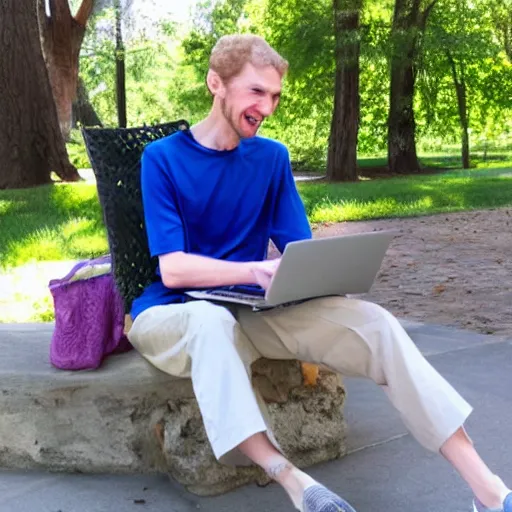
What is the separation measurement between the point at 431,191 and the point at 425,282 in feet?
27.6

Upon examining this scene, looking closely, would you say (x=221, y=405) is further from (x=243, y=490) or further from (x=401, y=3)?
(x=401, y=3)

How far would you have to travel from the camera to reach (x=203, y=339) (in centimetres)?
275

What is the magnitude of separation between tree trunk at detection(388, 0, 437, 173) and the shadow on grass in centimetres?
1197

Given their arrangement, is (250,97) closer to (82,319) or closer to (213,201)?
(213,201)

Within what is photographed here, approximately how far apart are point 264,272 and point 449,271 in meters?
5.35

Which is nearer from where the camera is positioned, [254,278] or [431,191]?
[254,278]

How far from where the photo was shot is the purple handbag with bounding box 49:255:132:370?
128 inches

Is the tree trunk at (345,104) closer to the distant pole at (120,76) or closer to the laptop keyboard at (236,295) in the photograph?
the distant pole at (120,76)

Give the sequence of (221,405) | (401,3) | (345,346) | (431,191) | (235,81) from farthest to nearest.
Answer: (401,3), (431,191), (235,81), (345,346), (221,405)

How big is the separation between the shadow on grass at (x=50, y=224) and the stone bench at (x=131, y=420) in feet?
16.5

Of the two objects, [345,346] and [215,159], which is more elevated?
[215,159]

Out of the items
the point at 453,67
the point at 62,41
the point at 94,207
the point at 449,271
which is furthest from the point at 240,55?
the point at 453,67

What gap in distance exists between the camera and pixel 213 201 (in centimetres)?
317

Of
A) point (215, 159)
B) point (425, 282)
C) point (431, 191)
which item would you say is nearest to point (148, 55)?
point (431, 191)
